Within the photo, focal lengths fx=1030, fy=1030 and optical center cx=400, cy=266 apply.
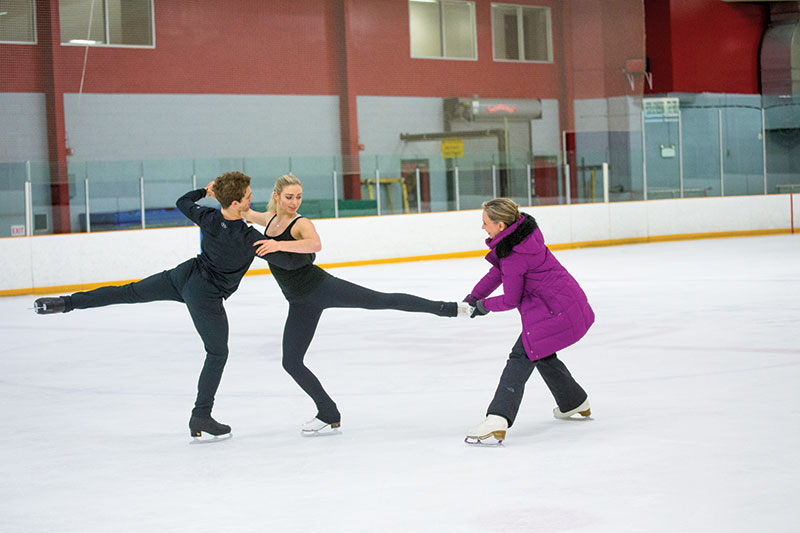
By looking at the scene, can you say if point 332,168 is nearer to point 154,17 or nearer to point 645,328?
point 154,17

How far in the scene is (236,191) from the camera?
14.6 ft

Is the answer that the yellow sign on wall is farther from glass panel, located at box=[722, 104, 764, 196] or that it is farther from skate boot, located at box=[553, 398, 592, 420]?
skate boot, located at box=[553, 398, 592, 420]

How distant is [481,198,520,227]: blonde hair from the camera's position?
426 centimetres

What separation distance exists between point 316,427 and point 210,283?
2.63 ft

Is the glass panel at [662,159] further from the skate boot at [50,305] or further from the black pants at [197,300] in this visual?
the skate boot at [50,305]

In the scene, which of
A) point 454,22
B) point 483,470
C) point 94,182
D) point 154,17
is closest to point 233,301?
point 94,182

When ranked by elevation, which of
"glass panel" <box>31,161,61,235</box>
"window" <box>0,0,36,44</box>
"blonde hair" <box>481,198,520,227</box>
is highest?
"window" <box>0,0,36,44</box>

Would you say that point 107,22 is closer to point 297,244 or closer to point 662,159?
point 662,159

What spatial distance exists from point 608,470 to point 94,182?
38.0 feet

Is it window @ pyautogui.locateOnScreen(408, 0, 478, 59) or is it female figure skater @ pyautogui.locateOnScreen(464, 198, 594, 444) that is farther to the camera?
window @ pyautogui.locateOnScreen(408, 0, 478, 59)

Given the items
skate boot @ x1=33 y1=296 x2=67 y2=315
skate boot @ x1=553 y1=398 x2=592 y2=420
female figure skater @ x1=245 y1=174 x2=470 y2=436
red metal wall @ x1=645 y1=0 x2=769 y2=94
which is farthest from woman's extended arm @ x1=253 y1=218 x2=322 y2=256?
red metal wall @ x1=645 y1=0 x2=769 y2=94

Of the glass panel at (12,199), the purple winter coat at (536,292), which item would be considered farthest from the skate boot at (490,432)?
the glass panel at (12,199)

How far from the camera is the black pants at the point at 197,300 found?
452 cm

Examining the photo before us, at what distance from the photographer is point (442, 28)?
2194 centimetres
